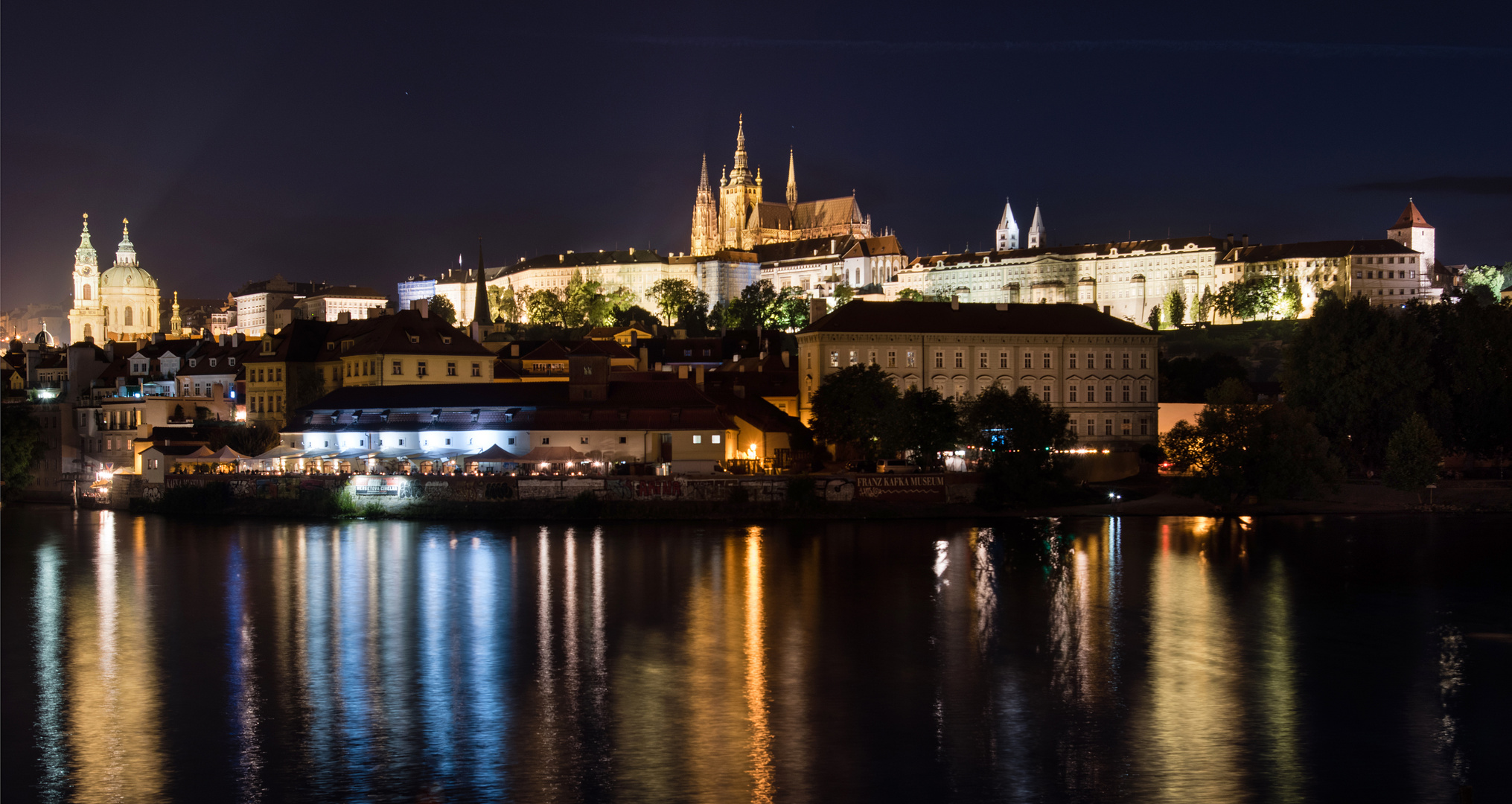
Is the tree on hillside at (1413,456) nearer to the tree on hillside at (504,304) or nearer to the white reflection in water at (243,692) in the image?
the white reflection in water at (243,692)

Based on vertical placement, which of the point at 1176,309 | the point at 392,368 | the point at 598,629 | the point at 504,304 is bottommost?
the point at 598,629

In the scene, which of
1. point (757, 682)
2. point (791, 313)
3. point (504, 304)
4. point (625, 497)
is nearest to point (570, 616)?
point (757, 682)

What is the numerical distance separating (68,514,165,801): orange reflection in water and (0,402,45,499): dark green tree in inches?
842

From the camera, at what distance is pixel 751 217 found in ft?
593

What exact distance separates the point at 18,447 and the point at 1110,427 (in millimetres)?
43184

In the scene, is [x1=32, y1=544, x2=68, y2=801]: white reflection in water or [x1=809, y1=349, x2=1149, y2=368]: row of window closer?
[x1=32, y1=544, x2=68, y2=801]: white reflection in water

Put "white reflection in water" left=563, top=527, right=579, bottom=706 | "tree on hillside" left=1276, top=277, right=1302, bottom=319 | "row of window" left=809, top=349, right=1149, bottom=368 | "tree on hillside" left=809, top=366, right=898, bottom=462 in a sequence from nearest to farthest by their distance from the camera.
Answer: "white reflection in water" left=563, top=527, right=579, bottom=706 → "tree on hillside" left=809, top=366, right=898, bottom=462 → "row of window" left=809, top=349, right=1149, bottom=368 → "tree on hillside" left=1276, top=277, right=1302, bottom=319

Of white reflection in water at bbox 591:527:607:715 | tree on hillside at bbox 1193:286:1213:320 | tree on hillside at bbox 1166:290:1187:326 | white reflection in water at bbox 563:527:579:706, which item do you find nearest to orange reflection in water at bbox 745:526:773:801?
white reflection in water at bbox 591:527:607:715

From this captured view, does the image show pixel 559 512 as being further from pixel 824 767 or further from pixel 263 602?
pixel 824 767

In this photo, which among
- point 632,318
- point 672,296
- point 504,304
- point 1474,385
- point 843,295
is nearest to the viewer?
point 1474,385

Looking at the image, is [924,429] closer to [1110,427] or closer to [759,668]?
[1110,427]

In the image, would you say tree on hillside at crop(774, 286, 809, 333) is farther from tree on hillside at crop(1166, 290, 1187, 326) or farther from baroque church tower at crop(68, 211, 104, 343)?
baroque church tower at crop(68, 211, 104, 343)

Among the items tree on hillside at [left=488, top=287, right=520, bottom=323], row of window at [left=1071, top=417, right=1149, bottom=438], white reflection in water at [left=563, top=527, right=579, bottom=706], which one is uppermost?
tree on hillside at [left=488, top=287, right=520, bottom=323]

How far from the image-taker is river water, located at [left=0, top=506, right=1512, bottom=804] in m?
18.0
